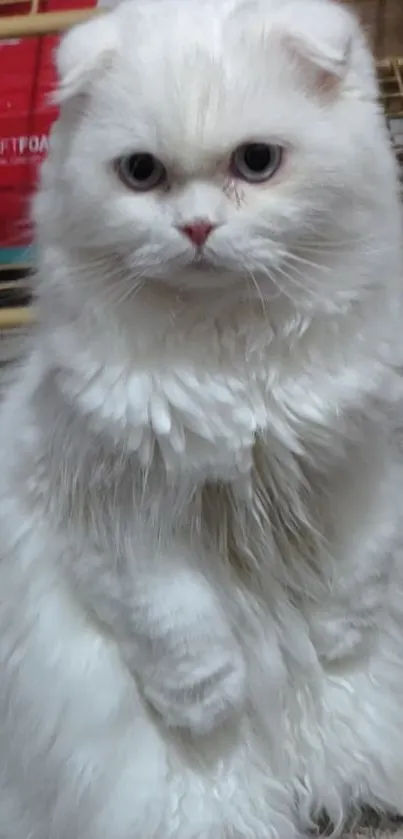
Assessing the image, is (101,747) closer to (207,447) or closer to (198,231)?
(207,447)

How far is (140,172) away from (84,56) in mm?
101

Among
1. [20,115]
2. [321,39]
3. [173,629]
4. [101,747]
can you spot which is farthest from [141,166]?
[20,115]

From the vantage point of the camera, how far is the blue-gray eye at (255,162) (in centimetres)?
78

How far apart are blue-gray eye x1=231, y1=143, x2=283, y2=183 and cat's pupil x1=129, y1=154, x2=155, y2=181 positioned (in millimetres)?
65

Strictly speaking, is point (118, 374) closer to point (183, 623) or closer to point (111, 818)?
point (183, 623)

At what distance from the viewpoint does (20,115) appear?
152 cm

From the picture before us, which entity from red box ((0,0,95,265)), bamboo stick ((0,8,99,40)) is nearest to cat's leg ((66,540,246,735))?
red box ((0,0,95,265))

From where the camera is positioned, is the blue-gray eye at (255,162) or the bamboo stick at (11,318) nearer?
the blue-gray eye at (255,162)

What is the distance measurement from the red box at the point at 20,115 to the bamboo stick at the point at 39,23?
0.24 ft

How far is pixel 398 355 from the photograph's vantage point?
909 millimetres

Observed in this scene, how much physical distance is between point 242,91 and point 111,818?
25.9 inches

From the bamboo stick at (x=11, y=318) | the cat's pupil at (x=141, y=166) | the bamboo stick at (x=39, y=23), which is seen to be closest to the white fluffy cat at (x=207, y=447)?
the cat's pupil at (x=141, y=166)

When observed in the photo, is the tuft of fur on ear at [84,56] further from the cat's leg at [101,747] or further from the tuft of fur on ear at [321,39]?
the cat's leg at [101,747]

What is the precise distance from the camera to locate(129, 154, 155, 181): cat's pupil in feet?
2.62
